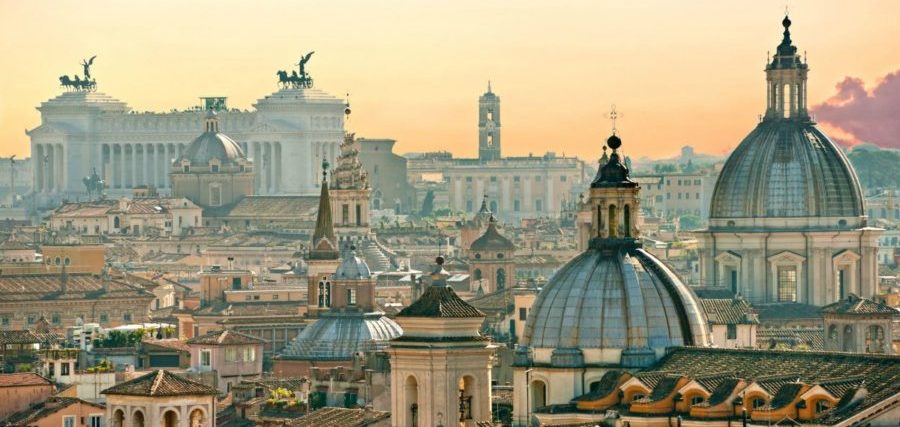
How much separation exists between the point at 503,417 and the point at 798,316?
34784 millimetres

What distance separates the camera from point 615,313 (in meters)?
68.6

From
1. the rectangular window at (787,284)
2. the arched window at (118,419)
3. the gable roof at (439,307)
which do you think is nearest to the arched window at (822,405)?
the gable roof at (439,307)

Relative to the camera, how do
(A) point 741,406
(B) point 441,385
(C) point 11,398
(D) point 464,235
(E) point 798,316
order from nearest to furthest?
1. (A) point 741,406
2. (B) point 441,385
3. (C) point 11,398
4. (E) point 798,316
5. (D) point 464,235

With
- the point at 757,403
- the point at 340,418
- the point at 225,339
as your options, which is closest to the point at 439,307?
the point at 757,403

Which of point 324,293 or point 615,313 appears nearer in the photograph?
point 615,313

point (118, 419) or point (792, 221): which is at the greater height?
point (792, 221)

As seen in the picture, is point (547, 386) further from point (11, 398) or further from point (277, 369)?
point (277, 369)

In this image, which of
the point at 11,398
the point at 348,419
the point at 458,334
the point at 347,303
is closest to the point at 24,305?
the point at 347,303

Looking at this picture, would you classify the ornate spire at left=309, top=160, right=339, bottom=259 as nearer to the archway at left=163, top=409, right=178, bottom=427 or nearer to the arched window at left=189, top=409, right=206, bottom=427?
the arched window at left=189, top=409, right=206, bottom=427

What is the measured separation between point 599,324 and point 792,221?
137 feet

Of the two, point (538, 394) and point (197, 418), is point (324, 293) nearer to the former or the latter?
point (197, 418)

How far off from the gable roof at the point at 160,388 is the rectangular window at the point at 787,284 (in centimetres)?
3512

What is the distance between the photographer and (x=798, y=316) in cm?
10625

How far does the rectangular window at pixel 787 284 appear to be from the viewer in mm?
109688
